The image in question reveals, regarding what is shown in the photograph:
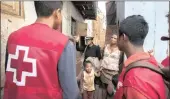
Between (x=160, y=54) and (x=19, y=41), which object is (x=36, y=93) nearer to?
(x=19, y=41)

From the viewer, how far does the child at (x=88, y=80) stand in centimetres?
608

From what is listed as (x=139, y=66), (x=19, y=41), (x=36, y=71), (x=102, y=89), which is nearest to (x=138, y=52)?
(x=139, y=66)

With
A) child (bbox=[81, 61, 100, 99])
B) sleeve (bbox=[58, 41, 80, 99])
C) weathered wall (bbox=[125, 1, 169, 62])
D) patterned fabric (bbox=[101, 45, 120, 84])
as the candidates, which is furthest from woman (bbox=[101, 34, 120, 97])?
sleeve (bbox=[58, 41, 80, 99])

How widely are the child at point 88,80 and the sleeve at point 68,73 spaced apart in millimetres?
4044

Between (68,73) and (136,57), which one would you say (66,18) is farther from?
(136,57)

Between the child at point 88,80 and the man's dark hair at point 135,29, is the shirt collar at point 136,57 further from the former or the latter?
the child at point 88,80

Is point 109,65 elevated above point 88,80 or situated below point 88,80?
above

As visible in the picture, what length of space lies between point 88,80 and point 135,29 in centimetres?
434

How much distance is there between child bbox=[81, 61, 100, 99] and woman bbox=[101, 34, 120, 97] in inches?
27.0

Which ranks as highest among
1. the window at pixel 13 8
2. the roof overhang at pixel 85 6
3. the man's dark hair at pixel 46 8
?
the roof overhang at pixel 85 6

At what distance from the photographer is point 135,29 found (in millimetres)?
1846

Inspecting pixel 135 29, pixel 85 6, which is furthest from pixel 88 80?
pixel 85 6

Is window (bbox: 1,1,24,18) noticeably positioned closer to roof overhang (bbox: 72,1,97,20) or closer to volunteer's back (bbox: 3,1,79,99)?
volunteer's back (bbox: 3,1,79,99)

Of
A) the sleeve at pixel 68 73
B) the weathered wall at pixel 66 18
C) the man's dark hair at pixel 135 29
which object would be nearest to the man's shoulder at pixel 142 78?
the man's dark hair at pixel 135 29
